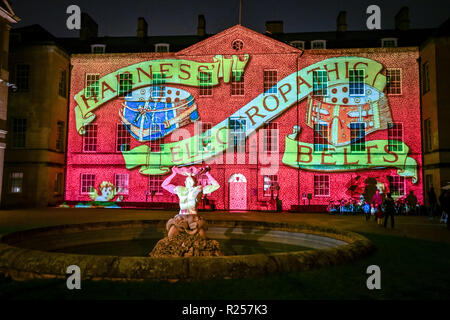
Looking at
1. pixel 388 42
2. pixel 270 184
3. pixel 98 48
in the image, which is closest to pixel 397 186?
pixel 270 184

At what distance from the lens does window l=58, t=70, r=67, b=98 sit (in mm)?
27906

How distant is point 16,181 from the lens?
26.1 metres

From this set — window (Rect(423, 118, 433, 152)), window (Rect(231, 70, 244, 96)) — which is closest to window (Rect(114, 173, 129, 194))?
window (Rect(231, 70, 244, 96))

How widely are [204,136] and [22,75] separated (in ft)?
50.8

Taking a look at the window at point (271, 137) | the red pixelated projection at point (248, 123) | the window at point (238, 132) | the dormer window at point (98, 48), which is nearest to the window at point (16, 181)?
the red pixelated projection at point (248, 123)

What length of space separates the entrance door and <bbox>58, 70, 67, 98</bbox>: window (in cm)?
1579

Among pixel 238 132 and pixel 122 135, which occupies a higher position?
pixel 238 132

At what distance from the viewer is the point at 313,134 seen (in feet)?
87.7

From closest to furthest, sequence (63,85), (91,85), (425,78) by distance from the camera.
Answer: (425,78) < (63,85) < (91,85)

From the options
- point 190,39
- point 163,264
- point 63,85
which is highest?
point 190,39

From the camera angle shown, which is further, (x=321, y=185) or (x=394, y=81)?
(x=394, y=81)

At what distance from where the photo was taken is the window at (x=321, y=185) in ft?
86.0

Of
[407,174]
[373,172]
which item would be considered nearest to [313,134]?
[373,172]

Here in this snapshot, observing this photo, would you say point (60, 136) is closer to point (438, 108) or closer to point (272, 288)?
point (272, 288)
